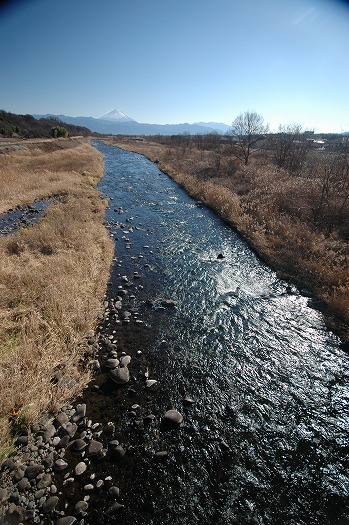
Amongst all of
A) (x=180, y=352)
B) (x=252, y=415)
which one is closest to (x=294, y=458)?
(x=252, y=415)

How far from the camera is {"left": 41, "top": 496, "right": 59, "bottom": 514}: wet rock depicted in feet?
14.8

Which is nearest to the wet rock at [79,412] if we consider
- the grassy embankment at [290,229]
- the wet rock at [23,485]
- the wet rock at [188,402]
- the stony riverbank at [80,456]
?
the stony riverbank at [80,456]

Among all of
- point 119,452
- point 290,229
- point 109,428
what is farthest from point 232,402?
point 290,229

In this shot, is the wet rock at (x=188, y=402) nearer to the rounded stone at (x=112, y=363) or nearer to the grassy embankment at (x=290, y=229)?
the rounded stone at (x=112, y=363)

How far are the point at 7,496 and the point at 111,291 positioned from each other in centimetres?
728

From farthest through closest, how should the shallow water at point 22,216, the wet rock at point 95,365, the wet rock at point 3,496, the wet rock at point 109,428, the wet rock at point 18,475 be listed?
the shallow water at point 22,216 → the wet rock at point 95,365 → the wet rock at point 109,428 → the wet rock at point 18,475 → the wet rock at point 3,496

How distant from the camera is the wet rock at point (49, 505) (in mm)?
4508

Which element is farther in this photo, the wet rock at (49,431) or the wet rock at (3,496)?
the wet rock at (49,431)

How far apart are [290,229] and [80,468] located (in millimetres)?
16233

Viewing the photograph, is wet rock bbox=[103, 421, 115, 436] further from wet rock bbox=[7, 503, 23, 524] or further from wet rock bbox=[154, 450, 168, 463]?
wet rock bbox=[7, 503, 23, 524]

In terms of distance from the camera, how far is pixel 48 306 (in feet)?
28.8

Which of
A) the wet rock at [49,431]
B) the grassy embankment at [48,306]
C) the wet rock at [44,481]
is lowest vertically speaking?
the wet rock at [44,481]

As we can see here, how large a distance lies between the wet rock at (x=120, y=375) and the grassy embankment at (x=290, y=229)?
7.53 meters

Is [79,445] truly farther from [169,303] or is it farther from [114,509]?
[169,303]
